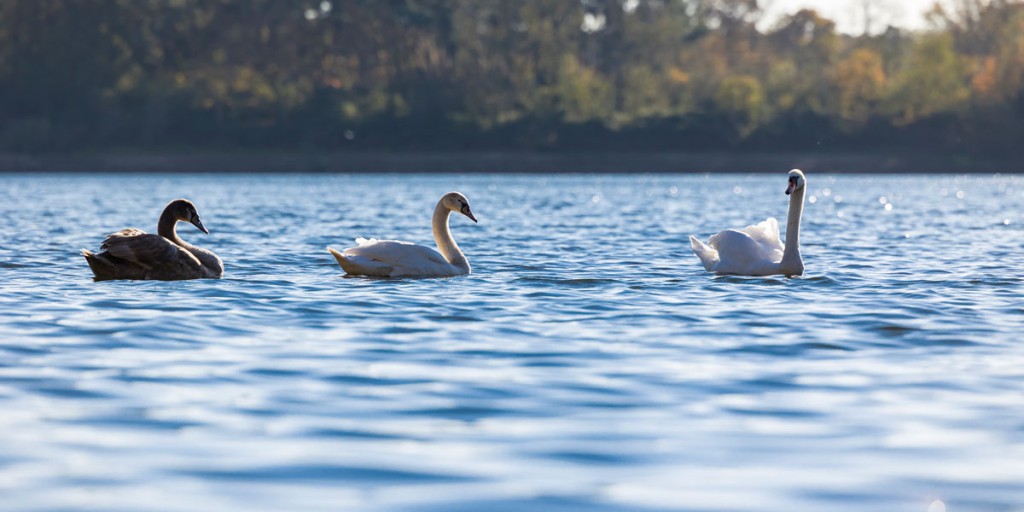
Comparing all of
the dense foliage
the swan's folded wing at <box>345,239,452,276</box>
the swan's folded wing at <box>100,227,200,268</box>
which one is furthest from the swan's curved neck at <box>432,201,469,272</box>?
the dense foliage

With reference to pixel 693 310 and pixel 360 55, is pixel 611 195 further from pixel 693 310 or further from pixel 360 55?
pixel 360 55

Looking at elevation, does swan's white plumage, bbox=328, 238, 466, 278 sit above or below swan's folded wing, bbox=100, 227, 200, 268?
below

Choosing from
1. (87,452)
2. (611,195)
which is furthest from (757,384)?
(611,195)

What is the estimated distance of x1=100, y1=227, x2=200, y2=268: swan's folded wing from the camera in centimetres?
1534

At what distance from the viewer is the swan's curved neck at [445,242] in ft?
55.0

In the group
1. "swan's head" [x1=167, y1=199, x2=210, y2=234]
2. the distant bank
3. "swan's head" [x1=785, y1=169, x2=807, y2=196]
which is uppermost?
"swan's head" [x1=785, y1=169, x2=807, y2=196]

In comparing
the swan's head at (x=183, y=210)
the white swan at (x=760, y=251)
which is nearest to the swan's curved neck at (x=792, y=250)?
the white swan at (x=760, y=251)

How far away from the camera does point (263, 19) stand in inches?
4456

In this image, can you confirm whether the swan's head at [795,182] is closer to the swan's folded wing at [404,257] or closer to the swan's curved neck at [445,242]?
the swan's curved neck at [445,242]

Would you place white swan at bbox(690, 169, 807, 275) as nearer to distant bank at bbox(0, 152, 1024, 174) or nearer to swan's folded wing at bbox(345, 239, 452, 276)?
swan's folded wing at bbox(345, 239, 452, 276)

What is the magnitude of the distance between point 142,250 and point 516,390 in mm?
7584

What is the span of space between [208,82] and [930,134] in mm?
49906

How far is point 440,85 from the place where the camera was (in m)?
111

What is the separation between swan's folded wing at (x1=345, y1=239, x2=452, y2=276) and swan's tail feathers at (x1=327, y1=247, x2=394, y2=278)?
0.04 metres
